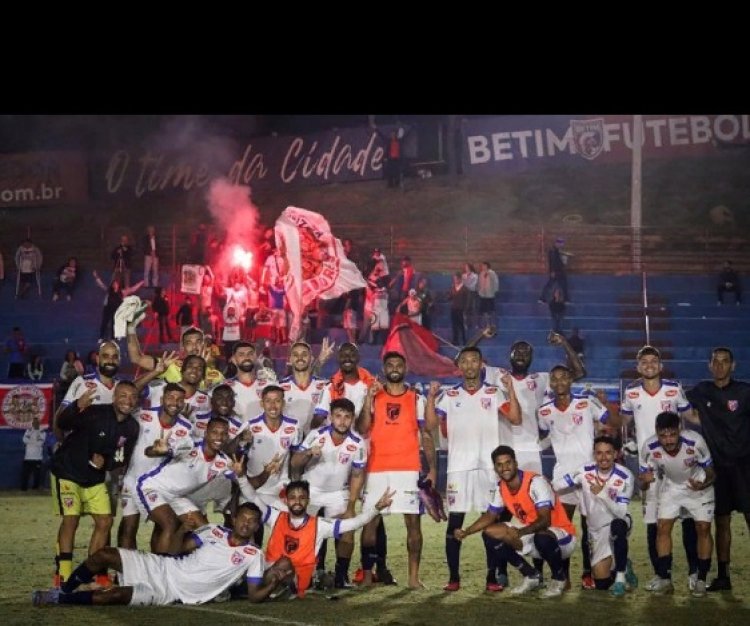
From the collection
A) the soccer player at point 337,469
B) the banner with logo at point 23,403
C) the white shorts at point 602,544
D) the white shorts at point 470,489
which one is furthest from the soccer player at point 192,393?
the banner with logo at point 23,403

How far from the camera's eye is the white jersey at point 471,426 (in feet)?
39.8

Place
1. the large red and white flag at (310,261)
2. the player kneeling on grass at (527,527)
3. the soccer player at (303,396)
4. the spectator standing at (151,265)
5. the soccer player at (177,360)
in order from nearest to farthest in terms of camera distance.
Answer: the player kneeling on grass at (527,527) < the soccer player at (177,360) < the soccer player at (303,396) < the large red and white flag at (310,261) < the spectator standing at (151,265)

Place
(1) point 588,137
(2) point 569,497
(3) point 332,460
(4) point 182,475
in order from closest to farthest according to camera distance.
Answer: (4) point 182,475 → (3) point 332,460 → (2) point 569,497 → (1) point 588,137

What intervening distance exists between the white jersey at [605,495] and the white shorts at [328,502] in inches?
88.3

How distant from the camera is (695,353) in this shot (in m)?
30.8

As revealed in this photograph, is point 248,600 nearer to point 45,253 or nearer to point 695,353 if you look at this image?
point 695,353

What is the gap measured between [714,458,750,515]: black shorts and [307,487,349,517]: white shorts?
138 inches

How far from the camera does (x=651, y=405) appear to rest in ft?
40.6

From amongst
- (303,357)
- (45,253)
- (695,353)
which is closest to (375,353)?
(695,353)

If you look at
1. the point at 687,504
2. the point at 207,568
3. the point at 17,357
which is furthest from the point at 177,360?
the point at 17,357

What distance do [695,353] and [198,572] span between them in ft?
73.2

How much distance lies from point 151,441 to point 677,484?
4.90m

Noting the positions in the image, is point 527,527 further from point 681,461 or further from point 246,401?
point 246,401

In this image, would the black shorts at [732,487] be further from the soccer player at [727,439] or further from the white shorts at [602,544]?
the white shorts at [602,544]
